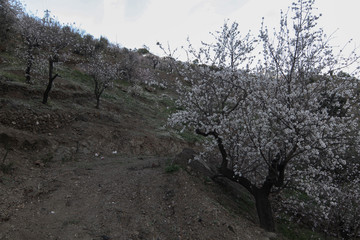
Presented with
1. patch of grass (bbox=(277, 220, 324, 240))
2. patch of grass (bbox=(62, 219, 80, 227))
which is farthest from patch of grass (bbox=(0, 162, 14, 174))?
patch of grass (bbox=(277, 220, 324, 240))

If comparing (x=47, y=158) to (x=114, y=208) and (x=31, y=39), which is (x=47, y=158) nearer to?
(x=114, y=208)

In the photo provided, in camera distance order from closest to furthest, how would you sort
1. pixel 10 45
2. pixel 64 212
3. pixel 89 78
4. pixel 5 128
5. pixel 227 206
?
pixel 64 212, pixel 227 206, pixel 5 128, pixel 10 45, pixel 89 78

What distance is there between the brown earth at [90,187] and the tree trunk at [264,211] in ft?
1.27

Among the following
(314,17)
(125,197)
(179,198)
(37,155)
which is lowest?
(37,155)

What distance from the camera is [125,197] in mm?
6297

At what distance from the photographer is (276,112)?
5.33m

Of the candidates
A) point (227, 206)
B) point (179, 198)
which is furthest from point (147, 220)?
point (227, 206)

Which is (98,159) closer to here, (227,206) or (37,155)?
(37,155)

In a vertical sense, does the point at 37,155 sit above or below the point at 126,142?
below

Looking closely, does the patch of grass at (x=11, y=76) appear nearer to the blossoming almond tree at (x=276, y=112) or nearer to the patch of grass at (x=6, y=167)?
the patch of grass at (x=6, y=167)

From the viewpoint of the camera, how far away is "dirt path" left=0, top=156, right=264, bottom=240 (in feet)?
15.6

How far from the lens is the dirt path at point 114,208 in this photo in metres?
4.74

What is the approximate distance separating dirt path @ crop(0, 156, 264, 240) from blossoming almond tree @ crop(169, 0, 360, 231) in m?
1.39

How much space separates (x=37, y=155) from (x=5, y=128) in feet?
4.93
